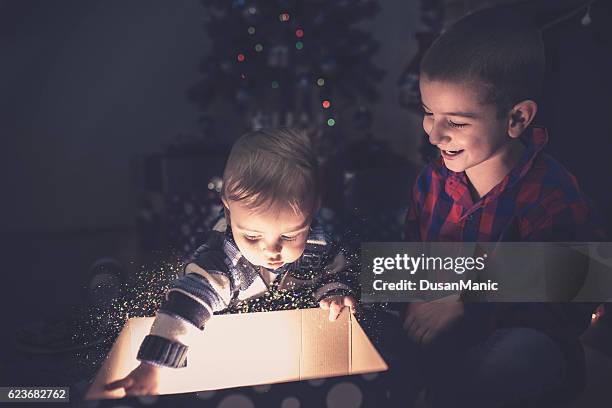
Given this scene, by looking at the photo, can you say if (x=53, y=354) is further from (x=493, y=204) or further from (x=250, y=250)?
(x=493, y=204)

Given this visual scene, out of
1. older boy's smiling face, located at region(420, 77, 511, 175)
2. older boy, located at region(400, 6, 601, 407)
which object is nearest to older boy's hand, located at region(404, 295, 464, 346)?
older boy, located at region(400, 6, 601, 407)

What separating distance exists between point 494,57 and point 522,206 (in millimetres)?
233

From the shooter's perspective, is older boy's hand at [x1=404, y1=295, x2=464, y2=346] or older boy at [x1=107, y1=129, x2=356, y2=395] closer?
older boy at [x1=107, y1=129, x2=356, y2=395]

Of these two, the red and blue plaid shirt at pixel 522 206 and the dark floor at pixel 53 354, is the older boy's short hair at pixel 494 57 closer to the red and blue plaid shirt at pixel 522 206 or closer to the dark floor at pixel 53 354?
the red and blue plaid shirt at pixel 522 206

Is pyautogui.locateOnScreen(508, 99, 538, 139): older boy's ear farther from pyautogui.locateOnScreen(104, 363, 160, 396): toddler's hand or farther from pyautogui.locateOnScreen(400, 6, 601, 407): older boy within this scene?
pyautogui.locateOnScreen(104, 363, 160, 396): toddler's hand

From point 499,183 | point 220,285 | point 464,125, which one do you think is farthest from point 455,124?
point 220,285

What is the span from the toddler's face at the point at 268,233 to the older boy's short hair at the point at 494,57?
0.31 m

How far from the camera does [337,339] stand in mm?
782

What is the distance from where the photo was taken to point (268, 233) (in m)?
0.73

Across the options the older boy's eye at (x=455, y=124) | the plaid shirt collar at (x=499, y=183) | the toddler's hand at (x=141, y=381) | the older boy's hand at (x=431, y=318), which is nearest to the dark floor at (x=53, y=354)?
the toddler's hand at (x=141, y=381)

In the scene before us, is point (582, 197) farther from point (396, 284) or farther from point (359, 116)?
point (359, 116)

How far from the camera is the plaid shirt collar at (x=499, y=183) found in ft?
2.55

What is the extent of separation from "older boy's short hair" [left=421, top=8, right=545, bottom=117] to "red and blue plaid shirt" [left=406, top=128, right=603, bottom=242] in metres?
0.09

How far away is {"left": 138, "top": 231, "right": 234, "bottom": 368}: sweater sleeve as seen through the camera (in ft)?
2.38
